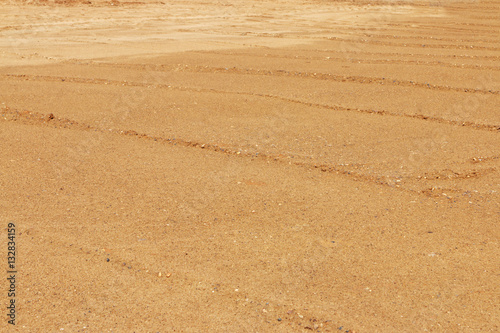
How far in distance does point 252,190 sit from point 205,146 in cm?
109

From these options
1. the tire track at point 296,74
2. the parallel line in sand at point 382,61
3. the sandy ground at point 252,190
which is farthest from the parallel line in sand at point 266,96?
the parallel line in sand at point 382,61

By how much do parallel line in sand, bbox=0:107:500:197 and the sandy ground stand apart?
0.02 meters

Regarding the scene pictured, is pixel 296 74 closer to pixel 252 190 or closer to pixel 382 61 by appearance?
pixel 382 61

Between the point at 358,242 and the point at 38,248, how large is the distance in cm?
209

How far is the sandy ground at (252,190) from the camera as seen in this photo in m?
2.89

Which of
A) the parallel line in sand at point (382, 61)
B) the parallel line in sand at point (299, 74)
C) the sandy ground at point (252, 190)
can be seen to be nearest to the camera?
the sandy ground at point (252, 190)

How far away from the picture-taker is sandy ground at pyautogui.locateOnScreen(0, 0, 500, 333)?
2887 millimetres

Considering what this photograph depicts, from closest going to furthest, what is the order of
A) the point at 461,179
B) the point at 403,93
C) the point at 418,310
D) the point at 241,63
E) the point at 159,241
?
1. the point at 418,310
2. the point at 159,241
3. the point at 461,179
4. the point at 403,93
5. the point at 241,63

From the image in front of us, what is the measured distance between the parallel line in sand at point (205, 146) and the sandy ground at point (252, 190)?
0.02m

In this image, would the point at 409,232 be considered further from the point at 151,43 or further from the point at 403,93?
the point at 151,43

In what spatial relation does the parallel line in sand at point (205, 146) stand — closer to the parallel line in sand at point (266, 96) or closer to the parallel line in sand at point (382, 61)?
the parallel line in sand at point (266, 96)

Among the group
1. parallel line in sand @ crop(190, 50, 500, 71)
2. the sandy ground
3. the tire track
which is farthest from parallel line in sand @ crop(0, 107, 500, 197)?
parallel line in sand @ crop(190, 50, 500, 71)

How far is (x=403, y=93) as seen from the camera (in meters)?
6.80

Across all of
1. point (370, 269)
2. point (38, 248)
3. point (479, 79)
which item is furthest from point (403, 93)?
point (38, 248)
